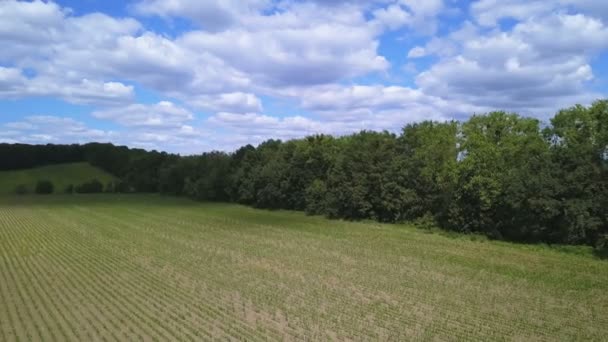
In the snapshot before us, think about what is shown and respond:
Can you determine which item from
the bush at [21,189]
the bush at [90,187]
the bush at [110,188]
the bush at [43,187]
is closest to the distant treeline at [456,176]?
the bush at [110,188]

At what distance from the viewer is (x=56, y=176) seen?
121250mm

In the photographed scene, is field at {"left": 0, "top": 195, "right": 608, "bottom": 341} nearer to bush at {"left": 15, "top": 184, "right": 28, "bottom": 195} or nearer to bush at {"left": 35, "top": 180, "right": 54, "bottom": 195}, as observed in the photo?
bush at {"left": 35, "top": 180, "right": 54, "bottom": 195}

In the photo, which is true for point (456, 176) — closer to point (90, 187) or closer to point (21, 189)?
point (90, 187)

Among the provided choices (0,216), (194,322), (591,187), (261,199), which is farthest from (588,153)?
(0,216)

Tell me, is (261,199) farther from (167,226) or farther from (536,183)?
(536,183)

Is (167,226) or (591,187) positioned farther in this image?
(167,226)

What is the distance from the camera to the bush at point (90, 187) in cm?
11528

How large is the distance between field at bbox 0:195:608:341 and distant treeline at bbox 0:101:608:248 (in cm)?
279

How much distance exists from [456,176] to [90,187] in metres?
102

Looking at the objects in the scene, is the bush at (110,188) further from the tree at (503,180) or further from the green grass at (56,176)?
the tree at (503,180)

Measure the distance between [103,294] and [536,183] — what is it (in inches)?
1123

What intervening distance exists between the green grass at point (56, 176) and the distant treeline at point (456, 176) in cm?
5255

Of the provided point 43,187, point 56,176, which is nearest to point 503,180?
point 43,187

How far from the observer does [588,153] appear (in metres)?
31.5
